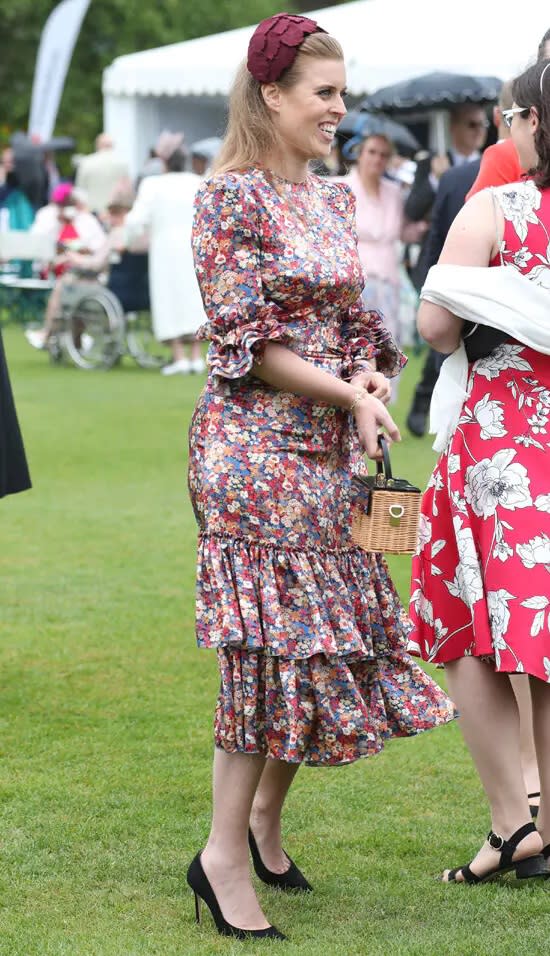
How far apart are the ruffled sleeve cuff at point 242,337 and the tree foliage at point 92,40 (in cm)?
3969

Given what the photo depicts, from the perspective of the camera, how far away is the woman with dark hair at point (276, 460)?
3.47 metres

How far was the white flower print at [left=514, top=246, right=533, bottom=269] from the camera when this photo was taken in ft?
12.0

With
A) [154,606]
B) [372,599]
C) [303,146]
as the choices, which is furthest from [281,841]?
[154,606]

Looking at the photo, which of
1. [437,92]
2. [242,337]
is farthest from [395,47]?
[242,337]

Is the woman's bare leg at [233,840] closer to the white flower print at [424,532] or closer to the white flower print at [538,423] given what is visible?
the white flower print at [424,532]

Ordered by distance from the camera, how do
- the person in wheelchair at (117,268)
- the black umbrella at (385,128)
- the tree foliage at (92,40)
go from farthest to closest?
the tree foliage at (92,40)
the person in wheelchair at (117,268)
the black umbrella at (385,128)

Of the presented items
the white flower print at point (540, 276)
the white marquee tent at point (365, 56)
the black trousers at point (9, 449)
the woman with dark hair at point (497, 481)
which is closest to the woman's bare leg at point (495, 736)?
the woman with dark hair at point (497, 481)

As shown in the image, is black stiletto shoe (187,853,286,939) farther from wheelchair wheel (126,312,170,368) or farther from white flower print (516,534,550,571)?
wheelchair wheel (126,312,170,368)

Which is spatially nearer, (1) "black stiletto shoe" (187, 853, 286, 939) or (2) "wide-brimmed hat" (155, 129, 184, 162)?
(1) "black stiletto shoe" (187, 853, 286, 939)

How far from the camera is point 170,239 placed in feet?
52.5

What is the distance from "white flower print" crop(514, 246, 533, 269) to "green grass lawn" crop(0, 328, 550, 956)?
58.1 inches

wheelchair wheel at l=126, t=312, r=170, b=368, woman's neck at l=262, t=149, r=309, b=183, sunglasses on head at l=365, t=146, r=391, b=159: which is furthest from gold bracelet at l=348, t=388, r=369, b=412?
wheelchair wheel at l=126, t=312, r=170, b=368

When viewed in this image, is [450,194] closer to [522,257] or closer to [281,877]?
[522,257]

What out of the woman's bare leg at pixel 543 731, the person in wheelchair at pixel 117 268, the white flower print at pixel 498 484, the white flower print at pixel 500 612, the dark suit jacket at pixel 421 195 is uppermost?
the white flower print at pixel 498 484
